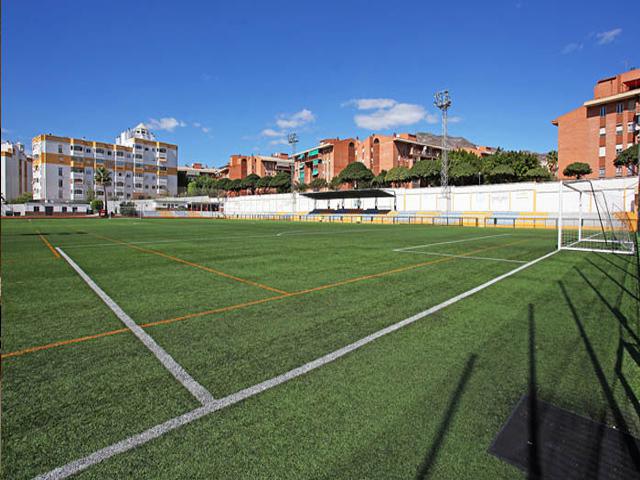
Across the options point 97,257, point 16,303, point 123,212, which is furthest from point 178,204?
point 16,303

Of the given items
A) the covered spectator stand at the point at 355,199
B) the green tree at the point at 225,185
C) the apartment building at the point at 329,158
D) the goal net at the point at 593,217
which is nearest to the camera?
the goal net at the point at 593,217

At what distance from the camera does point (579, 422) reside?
2.96 meters

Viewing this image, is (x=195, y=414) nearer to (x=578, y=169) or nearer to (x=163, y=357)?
(x=163, y=357)

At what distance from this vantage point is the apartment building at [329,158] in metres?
100

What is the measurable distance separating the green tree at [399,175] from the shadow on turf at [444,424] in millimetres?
65417

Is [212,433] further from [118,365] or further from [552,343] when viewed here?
[552,343]

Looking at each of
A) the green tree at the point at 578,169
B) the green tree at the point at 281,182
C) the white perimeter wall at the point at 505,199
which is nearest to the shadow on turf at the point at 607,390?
the white perimeter wall at the point at 505,199

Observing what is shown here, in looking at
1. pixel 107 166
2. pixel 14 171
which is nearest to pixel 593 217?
pixel 107 166

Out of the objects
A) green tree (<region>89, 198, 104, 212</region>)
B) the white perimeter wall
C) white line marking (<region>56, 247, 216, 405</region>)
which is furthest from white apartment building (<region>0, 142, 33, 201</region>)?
white line marking (<region>56, 247, 216, 405</region>)

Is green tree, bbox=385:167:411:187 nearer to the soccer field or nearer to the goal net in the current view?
the goal net

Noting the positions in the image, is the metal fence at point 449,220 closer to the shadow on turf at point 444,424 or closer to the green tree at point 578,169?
the green tree at point 578,169

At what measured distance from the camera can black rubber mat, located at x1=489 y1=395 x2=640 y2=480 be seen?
8.12ft

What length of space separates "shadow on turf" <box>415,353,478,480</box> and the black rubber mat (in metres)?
0.36

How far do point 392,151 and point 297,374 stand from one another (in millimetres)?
89964
